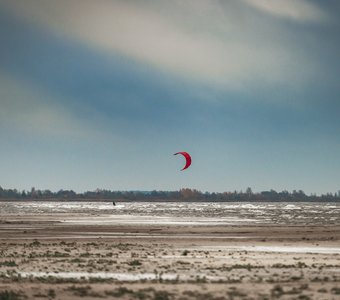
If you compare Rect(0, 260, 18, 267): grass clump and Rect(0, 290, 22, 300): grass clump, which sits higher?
Rect(0, 260, 18, 267): grass clump

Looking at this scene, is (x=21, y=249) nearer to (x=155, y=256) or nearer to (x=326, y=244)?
(x=155, y=256)

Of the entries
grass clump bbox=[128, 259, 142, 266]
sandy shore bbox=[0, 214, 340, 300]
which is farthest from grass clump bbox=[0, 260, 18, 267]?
grass clump bbox=[128, 259, 142, 266]

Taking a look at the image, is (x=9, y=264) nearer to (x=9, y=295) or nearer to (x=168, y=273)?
(x=168, y=273)

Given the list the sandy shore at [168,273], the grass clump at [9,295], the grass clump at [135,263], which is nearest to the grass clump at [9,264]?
the sandy shore at [168,273]

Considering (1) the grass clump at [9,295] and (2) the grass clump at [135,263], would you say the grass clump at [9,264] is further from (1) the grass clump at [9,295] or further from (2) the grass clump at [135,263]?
(1) the grass clump at [9,295]

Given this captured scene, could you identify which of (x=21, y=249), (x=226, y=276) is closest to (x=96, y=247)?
(x=21, y=249)

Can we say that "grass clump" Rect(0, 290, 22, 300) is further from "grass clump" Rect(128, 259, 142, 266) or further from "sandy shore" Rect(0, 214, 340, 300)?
"grass clump" Rect(128, 259, 142, 266)

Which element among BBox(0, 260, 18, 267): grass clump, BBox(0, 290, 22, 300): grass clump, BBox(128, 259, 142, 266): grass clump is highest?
BBox(128, 259, 142, 266): grass clump

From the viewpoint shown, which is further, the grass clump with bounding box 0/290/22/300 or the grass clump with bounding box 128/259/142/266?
the grass clump with bounding box 128/259/142/266

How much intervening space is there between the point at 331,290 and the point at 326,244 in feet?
94.7

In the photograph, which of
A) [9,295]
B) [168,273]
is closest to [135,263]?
[168,273]

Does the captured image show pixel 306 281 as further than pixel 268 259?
No

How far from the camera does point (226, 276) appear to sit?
28844 millimetres

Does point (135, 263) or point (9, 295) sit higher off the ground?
point (135, 263)
